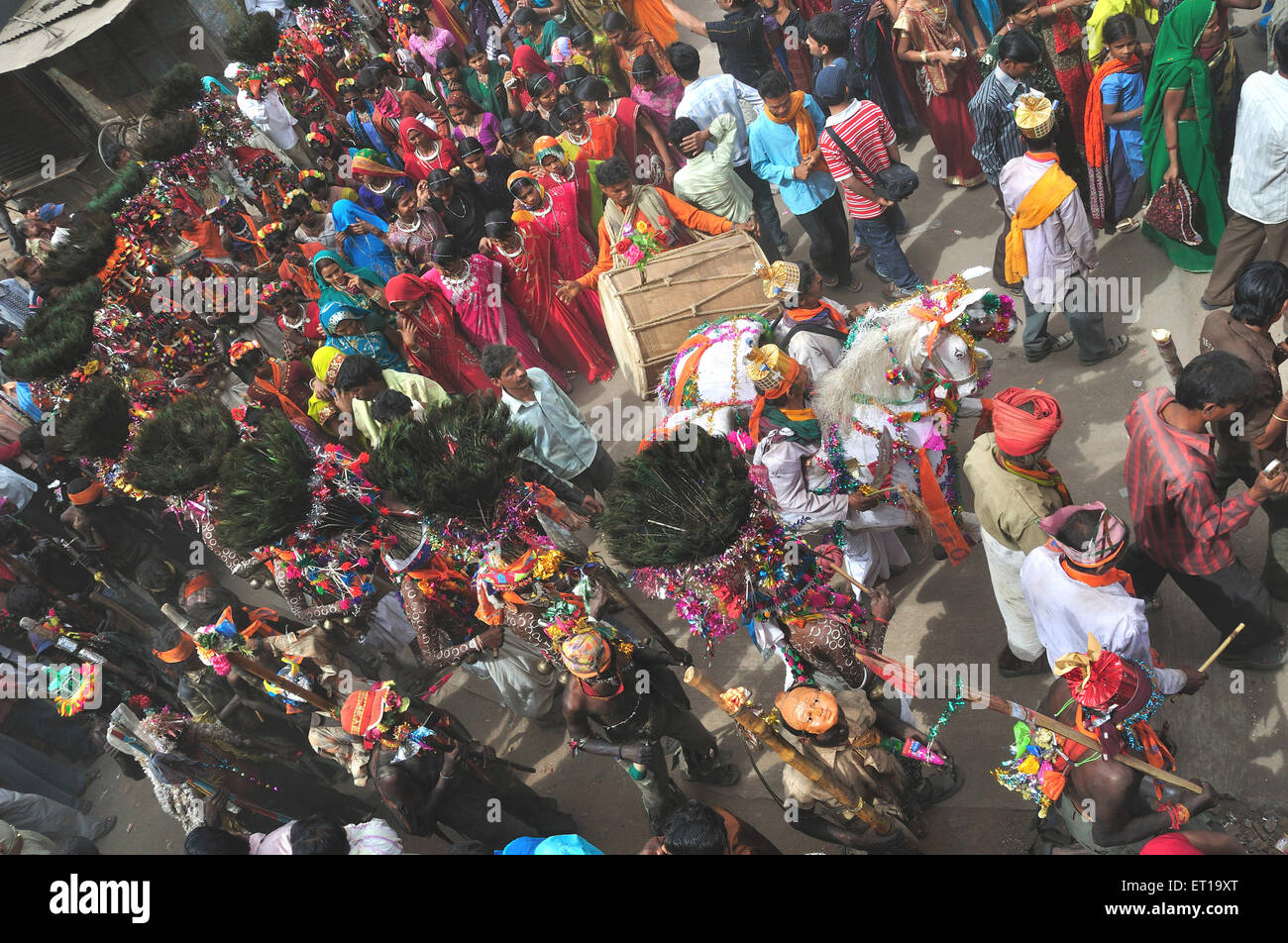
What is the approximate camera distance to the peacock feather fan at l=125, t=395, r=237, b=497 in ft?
20.5

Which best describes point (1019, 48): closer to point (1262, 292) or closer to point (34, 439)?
point (1262, 292)

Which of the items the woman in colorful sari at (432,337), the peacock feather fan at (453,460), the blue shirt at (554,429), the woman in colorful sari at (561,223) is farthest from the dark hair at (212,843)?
the woman in colorful sari at (561,223)

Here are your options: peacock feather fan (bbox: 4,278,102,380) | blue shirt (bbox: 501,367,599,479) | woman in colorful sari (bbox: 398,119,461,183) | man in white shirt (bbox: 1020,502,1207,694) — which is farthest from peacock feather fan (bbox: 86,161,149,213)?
man in white shirt (bbox: 1020,502,1207,694)

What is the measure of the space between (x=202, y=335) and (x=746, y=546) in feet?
20.5

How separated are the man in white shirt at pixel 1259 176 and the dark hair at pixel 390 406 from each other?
522cm

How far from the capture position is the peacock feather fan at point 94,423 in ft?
23.0

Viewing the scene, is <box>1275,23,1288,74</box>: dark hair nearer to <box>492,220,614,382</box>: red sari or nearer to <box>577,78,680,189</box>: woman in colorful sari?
<box>577,78,680,189</box>: woman in colorful sari

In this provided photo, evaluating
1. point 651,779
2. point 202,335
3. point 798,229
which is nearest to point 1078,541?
point 651,779

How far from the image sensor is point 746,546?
4418 millimetres

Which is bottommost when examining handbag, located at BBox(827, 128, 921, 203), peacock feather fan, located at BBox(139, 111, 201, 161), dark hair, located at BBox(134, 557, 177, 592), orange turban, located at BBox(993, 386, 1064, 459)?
dark hair, located at BBox(134, 557, 177, 592)

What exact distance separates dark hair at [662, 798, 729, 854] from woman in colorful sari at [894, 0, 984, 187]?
20.4ft

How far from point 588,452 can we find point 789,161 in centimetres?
279

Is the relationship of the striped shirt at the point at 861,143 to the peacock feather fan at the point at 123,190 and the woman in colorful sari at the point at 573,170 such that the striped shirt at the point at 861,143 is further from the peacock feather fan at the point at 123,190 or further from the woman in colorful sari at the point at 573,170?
the peacock feather fan at the point at 123,190
